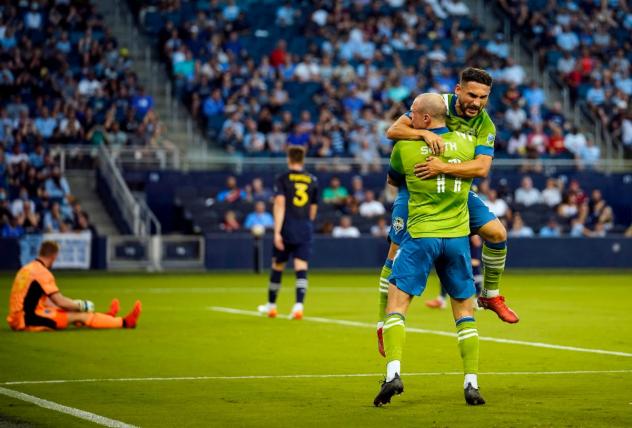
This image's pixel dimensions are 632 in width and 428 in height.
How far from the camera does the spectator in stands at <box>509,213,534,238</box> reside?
34.1m

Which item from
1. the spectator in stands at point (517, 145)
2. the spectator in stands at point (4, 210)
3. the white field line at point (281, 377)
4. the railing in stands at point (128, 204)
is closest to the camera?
the white field line at point (281, 377)

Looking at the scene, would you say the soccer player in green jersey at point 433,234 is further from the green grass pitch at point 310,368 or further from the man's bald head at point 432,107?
the green grass pitch at point 310,368

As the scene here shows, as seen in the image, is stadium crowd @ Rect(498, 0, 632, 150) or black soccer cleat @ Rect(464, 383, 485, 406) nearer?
black soccer cleat @ Rect(464, 383, 485, 406)

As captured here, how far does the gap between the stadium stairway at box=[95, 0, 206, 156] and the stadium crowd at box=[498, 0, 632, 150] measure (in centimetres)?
1256

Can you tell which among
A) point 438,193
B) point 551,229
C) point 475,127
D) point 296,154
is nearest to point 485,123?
point 475,127

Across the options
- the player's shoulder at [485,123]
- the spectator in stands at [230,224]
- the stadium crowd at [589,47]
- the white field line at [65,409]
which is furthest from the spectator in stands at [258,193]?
the player's shoulder at [485,123]

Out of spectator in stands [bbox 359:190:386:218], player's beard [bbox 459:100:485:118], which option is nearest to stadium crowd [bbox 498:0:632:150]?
spectator in stands [bbox 359:190:386:218]

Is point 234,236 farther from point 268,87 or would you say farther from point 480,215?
point 480,215

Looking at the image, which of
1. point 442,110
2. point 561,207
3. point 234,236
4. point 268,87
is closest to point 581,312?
point 442,110

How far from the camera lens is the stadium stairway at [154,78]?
35.7 metres

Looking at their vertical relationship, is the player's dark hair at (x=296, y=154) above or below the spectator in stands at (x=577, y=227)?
above

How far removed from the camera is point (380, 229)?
33.2 meters

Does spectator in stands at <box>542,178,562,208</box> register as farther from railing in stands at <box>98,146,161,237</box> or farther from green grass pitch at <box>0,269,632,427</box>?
green grass pitch at <box>0,269,632,427</box>

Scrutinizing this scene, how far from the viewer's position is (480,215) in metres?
10.7
